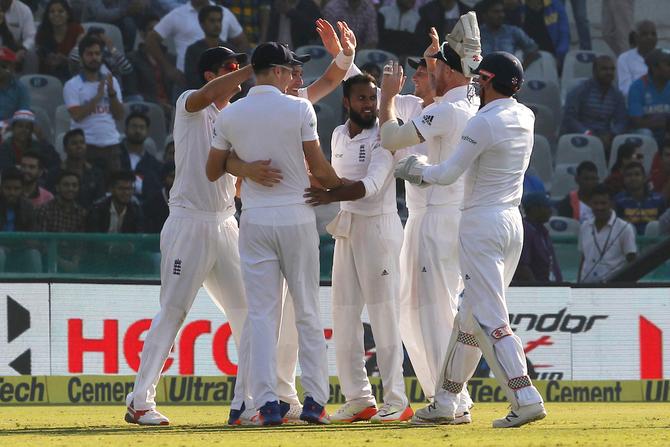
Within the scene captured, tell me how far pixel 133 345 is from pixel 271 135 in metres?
4.45

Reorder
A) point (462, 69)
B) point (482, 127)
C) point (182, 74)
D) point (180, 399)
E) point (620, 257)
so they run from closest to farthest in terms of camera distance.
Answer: point (482, 127), point (462, 69), point (180, 399), point (620, 257), point (182, 74)

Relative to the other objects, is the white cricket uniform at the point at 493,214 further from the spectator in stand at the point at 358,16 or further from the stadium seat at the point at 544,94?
the stadium seat at the point at 544,94

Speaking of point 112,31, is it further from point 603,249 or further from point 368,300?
point 368,300

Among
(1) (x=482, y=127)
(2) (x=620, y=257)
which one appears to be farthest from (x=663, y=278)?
(1) (x=482, y=127)

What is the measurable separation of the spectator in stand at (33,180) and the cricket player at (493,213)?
6723 mm

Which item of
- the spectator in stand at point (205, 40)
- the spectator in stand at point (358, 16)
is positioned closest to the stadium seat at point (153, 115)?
the spectator in stand at point (205, 40)

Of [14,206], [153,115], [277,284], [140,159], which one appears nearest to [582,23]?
[153,115]

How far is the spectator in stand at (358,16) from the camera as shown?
16.9 meters

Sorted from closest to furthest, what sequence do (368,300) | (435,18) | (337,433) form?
(337,433), (368,300), (435,18)

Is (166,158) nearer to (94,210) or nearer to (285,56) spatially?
(94,210)

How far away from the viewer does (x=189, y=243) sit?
8.78 metres

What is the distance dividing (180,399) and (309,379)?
164 inches

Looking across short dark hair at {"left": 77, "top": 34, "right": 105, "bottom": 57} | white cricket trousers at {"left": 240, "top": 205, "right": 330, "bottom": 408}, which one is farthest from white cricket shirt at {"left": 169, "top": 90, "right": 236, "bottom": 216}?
short dark hair at {"left": 77, "top": 34, "right": 105, "bottom": 57}

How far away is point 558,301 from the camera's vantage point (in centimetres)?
1269
